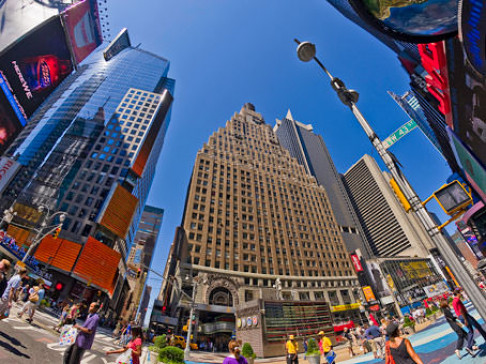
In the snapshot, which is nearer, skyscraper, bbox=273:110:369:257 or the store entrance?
the store entrance

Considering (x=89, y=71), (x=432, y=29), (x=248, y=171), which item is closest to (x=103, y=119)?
(x=89, y=71)

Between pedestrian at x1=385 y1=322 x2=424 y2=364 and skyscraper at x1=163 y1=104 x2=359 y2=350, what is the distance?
24.0 metres

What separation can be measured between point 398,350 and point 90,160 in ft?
244

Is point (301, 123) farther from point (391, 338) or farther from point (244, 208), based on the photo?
point (391, 338)

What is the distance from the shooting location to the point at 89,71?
101 metres

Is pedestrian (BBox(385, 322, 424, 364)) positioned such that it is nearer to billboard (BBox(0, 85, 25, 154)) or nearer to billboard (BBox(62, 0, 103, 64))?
billboard (BBox(0, 85, 25, 154))

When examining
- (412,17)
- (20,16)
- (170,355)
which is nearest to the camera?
(412,17)

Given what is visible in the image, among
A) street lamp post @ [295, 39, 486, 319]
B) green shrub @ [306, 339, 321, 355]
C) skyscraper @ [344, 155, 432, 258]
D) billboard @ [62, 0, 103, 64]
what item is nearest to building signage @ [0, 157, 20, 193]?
billboard @ [62, 0, 103, 64]

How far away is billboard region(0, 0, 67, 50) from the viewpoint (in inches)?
1359

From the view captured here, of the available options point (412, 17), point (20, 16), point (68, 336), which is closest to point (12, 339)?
point (68, 336)

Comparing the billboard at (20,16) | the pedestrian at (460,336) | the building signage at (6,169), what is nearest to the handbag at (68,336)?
the pedestrian at (460,336)

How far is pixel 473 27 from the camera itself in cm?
866

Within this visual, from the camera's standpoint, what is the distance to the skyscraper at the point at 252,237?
141 ft

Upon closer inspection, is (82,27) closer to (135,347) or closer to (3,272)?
(3,272)
